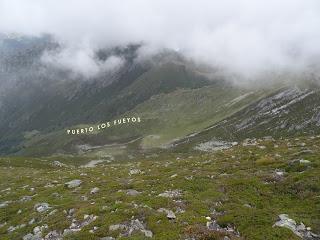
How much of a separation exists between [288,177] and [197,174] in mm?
8978

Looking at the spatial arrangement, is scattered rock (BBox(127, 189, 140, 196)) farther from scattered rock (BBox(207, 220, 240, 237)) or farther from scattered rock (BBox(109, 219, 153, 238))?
scattered rock (BBox(207, 220, 240, 237))

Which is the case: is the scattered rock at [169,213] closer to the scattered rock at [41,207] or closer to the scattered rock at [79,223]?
the scattered rock at [79,223]

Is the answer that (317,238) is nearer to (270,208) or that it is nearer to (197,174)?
(270,208)

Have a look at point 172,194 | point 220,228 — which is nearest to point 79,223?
point 172,194

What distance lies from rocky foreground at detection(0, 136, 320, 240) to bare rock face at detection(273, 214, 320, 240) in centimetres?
5

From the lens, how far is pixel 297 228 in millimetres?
25141

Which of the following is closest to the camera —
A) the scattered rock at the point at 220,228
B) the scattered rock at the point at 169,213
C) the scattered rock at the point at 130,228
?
the scattered rock at the point at 220,228

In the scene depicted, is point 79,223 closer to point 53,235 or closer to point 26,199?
point 53,235

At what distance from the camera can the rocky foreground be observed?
25.7 meters

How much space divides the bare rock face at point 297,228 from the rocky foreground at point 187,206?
2.1 inches

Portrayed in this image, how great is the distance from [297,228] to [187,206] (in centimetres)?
763

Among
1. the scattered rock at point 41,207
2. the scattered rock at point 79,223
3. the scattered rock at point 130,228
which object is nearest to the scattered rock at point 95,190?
the scattered rock at point 41,207

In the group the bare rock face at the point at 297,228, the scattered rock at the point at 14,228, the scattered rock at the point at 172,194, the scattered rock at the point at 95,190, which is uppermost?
the scattered rock at the point at 95,190

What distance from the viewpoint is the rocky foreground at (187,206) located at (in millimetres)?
25734
